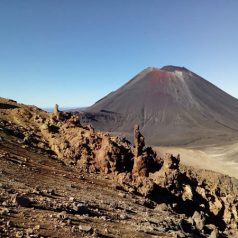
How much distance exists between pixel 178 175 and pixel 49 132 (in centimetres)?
558

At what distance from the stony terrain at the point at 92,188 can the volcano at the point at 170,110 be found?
2992 inches

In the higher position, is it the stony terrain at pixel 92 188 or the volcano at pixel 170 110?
the volcano at pixel 170 110

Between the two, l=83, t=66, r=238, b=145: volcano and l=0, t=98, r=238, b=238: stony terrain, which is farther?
l=83, t=66, r=238, b=145: volcano

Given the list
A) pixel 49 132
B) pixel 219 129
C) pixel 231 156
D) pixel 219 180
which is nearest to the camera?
pixel 49 132

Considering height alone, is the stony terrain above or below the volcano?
below

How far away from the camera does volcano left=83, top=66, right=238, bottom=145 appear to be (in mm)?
110375

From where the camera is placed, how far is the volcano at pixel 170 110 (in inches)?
4345

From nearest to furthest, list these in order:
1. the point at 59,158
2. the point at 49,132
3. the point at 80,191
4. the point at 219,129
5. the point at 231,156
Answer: the point at 80,191
the point at 59,158
the point at 49,132
the point at 231,156
the point at 219,129

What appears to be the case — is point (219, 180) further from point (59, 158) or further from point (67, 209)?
point (67, 209)

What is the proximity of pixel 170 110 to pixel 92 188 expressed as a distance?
414ft

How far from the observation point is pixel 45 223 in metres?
8.54

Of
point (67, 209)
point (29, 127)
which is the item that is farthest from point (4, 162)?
point (29, 127)

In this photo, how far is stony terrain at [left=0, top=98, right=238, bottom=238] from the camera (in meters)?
9.24

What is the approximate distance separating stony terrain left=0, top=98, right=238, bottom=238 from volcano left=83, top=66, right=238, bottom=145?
7599cm
